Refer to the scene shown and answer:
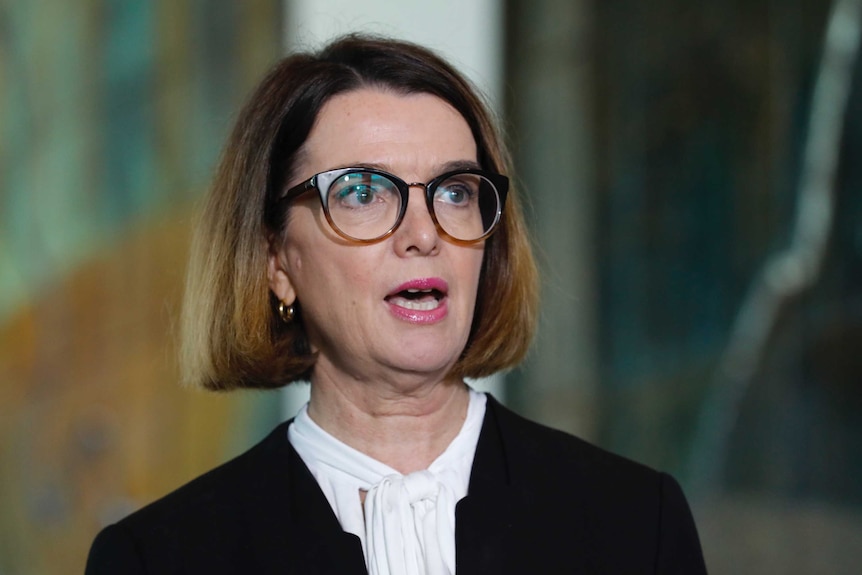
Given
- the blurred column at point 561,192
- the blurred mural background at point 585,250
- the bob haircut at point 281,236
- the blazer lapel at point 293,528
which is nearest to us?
the blazer lapel at point 293,528

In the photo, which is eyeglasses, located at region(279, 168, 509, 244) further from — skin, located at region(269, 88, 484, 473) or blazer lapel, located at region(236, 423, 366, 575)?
blazer lapel, located at region(236, 423, 366, 575)

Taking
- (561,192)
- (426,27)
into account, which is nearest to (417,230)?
(426,27)

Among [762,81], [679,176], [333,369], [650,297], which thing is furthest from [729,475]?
[333,369]

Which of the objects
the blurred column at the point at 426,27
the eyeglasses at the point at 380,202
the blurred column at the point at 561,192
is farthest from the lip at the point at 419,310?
the blurred column at the point at 561,192

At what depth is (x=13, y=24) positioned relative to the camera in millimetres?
4227

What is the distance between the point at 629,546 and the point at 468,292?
0.62 m

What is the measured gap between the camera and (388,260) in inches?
91.9

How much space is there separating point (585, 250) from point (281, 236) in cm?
273

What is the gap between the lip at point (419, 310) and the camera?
2.32 m

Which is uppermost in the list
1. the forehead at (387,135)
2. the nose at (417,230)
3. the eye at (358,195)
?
the forehead at (387,135)

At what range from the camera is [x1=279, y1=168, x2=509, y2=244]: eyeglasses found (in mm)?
2340

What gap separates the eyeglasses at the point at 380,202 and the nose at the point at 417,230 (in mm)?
12

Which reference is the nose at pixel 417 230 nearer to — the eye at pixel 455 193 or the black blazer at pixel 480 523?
the eye at pixel 455 193

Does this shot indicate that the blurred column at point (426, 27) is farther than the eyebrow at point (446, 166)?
Yes
